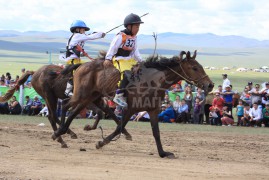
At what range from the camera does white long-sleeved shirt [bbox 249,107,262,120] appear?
20.7 metres

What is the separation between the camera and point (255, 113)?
2089 cm

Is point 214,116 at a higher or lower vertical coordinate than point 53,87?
lower

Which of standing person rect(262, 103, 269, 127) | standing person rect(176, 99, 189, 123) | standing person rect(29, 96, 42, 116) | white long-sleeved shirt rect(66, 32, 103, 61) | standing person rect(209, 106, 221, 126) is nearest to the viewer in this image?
white long-sleeved shirt rect(66, 32, 103, 61)

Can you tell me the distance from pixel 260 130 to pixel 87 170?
10345mm

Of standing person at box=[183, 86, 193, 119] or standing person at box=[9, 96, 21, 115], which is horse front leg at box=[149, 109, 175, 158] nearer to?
standing person at box=[183, 86, 193, 119]

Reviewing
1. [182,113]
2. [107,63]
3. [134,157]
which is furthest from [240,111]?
[134,157]

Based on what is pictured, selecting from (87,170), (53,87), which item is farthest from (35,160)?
(53,87)

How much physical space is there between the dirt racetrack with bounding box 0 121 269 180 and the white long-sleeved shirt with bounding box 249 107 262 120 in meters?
3.07

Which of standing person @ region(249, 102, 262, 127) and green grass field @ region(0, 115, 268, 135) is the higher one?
standing person @ region(249, 102, 262, 127)

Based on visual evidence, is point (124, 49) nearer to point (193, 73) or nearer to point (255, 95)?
point (193, 73)

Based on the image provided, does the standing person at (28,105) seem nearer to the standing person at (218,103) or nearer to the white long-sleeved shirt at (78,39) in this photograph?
the standing person at (218,103)

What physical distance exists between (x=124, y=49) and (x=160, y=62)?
2.50 feet

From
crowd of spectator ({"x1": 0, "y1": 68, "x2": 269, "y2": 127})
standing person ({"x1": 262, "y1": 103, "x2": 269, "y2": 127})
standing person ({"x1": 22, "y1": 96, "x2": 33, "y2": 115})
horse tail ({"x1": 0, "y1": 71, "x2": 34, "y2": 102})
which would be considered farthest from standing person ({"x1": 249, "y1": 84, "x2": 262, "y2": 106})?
horse tail ({"x1": 0, "y1": 71, "x2": 34, "y2": 102})

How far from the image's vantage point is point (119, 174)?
10078mm
